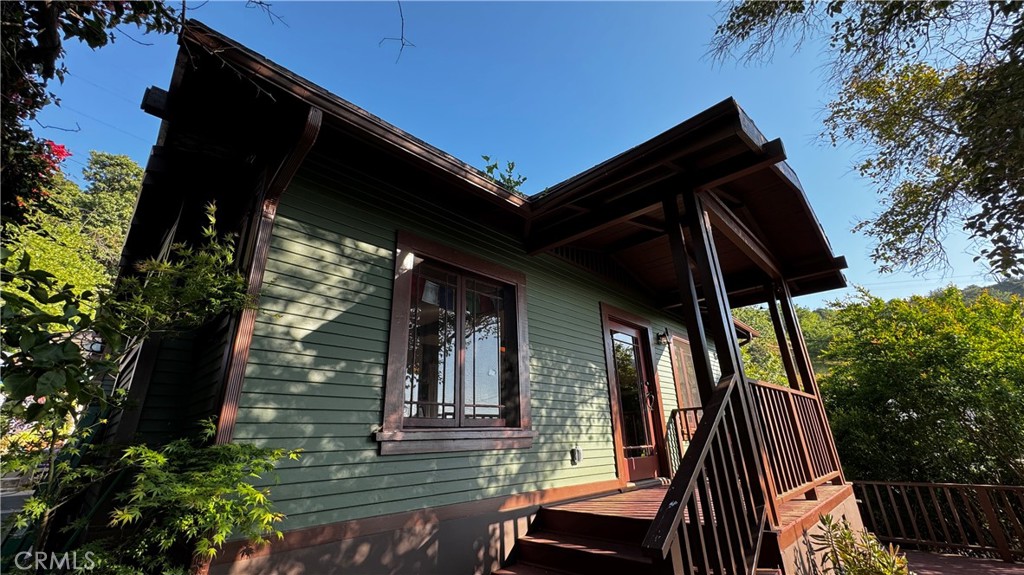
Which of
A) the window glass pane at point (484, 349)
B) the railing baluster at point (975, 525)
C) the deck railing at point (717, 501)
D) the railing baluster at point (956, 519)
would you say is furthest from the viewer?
the railing baluster at point (956, 519)

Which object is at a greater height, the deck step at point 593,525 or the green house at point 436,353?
the green house at point 436,353

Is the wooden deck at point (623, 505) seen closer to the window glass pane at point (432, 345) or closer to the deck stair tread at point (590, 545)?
the deck stair tread at point (590, 545)

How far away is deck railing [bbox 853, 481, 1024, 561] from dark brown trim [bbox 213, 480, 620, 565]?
5.23 metres

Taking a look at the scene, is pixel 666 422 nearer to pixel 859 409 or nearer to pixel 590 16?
pixel 859 409

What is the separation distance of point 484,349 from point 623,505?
192 centimetres

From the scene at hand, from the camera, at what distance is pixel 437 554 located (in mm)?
3004

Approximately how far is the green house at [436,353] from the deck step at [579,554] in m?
0.02

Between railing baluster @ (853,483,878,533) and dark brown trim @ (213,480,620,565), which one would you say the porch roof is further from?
railing baluster @ (853,483,878,533)

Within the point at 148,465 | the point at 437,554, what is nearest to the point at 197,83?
the point at 148,465

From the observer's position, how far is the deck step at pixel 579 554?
2771 mm

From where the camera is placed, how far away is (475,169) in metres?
3.58

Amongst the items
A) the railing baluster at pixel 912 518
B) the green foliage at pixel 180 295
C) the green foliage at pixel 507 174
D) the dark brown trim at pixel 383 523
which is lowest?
the railing baluster at pixel 912 518

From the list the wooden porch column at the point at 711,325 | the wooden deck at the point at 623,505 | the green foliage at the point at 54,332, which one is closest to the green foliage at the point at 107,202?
the green foliage at the point at 54,332

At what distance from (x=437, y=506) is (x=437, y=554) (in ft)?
1.02
